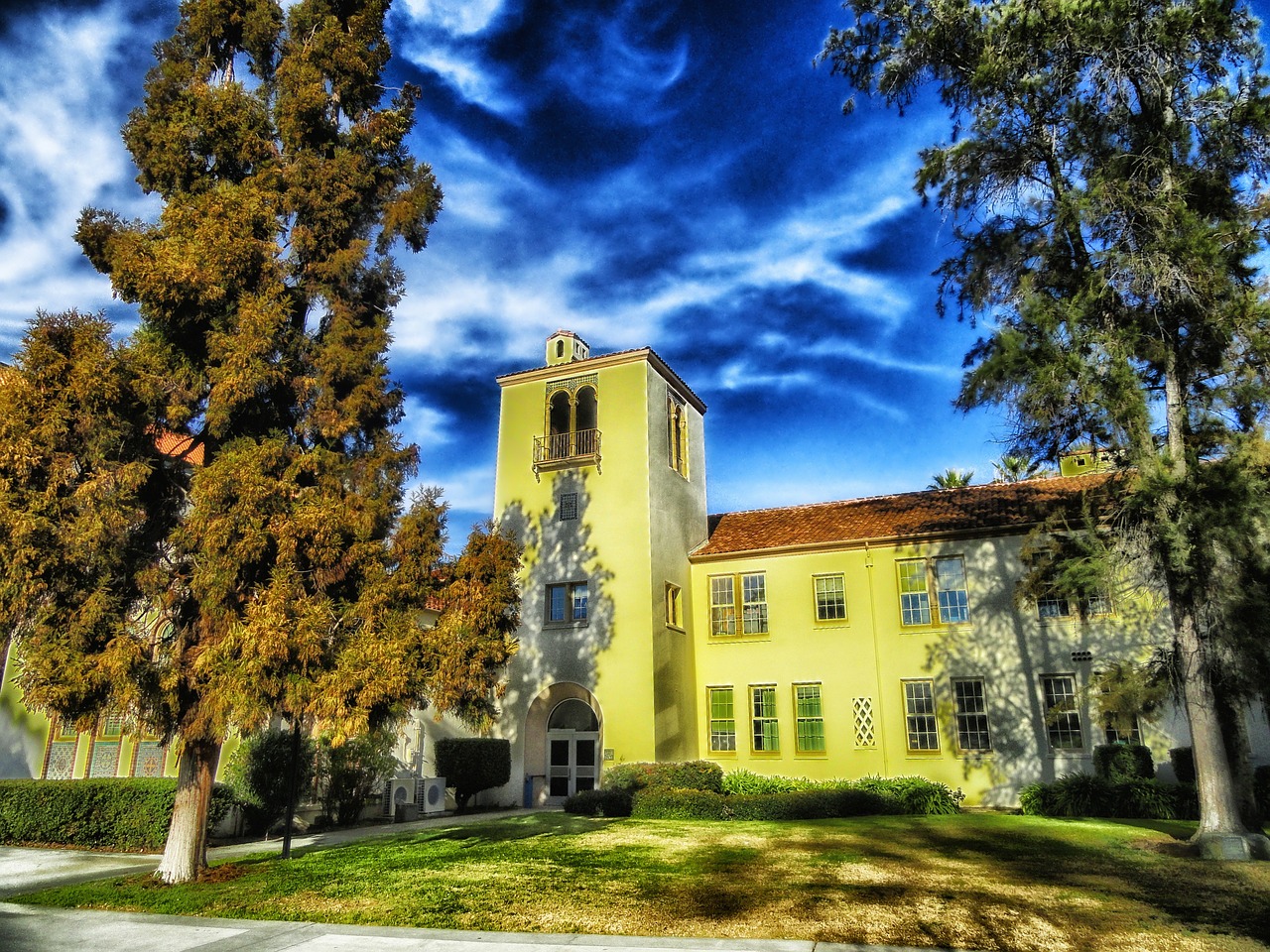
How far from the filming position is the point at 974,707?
21891 mm

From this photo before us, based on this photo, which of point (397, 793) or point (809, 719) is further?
point (809, 719)

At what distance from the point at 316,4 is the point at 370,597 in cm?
938

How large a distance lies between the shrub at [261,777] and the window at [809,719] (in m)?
13.5

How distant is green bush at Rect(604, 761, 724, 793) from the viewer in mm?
20016

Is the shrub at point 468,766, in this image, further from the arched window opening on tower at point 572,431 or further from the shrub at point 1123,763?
the shrub at point 1123,763

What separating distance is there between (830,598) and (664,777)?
7.68 meters

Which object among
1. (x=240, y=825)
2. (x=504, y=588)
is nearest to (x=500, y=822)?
(x=240, y=825)

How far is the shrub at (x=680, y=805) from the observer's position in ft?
60.2

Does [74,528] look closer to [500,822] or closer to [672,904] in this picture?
[672,904]

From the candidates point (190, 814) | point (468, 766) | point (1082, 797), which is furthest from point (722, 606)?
point (190, 814)

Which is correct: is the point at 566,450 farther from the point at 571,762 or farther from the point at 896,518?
the point at 896,518

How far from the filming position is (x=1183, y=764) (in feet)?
60.0

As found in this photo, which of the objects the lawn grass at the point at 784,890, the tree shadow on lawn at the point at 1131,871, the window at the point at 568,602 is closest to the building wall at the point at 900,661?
the window at the point at 568,602

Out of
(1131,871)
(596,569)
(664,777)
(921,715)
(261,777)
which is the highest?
(596,569)
